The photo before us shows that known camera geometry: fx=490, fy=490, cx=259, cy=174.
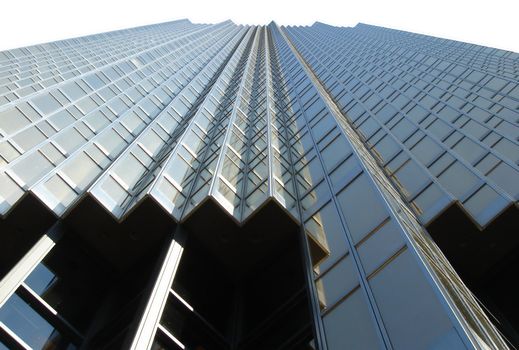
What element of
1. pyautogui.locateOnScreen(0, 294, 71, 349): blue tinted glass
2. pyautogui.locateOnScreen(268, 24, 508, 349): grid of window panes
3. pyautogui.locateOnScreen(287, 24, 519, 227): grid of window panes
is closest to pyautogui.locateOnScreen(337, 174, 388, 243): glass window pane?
pyautogui.locateOnScreen(268, 24, 508, 349): grid of window panes

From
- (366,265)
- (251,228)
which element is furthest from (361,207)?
(251,228)

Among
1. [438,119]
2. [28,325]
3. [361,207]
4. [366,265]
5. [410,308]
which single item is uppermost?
[28,325]

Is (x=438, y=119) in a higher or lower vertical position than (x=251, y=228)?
lower

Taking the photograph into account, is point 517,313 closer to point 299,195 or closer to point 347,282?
point 347,282

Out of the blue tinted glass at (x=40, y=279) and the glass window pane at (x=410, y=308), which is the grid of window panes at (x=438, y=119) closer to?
the glass window pane at (x=410, y=308)

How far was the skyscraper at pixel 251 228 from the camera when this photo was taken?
1177 cm

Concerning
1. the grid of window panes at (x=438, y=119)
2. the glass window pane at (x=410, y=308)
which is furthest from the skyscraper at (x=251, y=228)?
the grid of window panes at (x=438, y=119)

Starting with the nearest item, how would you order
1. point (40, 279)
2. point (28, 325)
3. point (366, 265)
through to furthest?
point (28, 325), point (366, 265), point (40, 279)

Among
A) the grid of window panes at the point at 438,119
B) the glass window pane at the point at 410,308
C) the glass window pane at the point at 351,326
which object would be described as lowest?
the grid of window panes at the point at 438,119

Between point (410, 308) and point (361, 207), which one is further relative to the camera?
point (361, 207)

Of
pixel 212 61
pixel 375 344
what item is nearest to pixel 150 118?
pixel 375 344

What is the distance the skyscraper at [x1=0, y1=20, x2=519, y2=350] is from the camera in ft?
38.6

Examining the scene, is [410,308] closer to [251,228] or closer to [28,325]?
[251,228]

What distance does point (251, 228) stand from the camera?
16.2m
